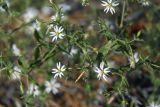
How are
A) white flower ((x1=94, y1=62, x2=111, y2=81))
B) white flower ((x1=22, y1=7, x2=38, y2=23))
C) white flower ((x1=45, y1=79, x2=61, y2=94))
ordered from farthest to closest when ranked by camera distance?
white flower ((x1=22, y1=7, x2=38, y2=23)), white flower ((x1=45, y1=79, x2=61, y2=94)), white flower ((x1=94, y1=62, x2=111, y2=81))

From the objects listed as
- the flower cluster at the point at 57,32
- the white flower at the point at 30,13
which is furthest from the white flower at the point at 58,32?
the white flower at the point at 30,13

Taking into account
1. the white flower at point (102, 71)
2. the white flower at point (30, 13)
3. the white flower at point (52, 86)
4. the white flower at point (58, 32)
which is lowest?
the white flower at point (102, 71)

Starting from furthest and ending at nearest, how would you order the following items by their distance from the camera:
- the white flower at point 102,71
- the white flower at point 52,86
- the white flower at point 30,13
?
the white flower at point 30,13
the white flower at point 52,86
the white flower at point 102,71

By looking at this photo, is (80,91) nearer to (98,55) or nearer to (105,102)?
(105,102)

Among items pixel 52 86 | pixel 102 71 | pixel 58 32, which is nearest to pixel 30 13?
pixel 52 86

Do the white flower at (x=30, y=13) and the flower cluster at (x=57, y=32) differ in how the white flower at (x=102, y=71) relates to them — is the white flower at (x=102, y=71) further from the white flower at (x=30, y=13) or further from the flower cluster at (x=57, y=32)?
the white flower at (x=30, y=13)

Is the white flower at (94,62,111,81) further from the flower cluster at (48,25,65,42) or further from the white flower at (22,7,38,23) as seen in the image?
the white flower at (22,7,38,23)

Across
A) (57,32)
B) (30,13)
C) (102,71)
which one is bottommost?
(102,71)

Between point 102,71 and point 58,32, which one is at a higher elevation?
point 58,32

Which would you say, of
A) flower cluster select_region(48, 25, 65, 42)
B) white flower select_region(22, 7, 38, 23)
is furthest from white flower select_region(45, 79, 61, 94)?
white flower select_region(22, 7, 38, 23)

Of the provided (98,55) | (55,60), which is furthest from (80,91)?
(98,55)

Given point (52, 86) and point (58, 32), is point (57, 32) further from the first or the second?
point (52, 86)
